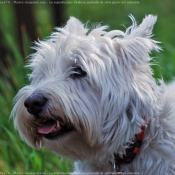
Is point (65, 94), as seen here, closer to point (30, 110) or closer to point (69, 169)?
point (30, 110)

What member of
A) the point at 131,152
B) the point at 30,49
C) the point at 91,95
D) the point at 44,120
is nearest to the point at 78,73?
the point at 91,95

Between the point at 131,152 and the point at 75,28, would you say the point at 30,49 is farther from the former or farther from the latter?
the point at 131,152

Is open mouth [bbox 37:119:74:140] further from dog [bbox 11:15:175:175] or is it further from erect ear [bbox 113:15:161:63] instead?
erect ear [bbox 113:15:161:63]

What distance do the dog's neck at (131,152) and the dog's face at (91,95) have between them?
97mm

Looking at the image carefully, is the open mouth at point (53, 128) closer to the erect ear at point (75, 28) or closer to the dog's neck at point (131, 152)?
the dog's neck at point (131, 152)

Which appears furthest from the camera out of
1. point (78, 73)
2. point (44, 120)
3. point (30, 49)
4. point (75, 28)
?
point (30, 49)

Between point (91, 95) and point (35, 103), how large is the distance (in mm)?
370

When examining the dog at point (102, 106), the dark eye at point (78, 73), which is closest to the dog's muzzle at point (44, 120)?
the dog at point (102, 106)

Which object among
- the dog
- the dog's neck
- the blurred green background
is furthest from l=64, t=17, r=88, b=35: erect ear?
the dog's neck

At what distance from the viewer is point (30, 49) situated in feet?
20.5

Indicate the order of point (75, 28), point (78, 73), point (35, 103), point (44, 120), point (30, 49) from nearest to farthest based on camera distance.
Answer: point (35, 103) → point (44, 120) → point (78, 73) → point (75, 28) → point (30, 49)

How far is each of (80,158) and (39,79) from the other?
61cm

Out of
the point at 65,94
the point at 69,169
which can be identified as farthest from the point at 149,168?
the point at 69,169

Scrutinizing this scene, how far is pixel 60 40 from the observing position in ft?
11.5
